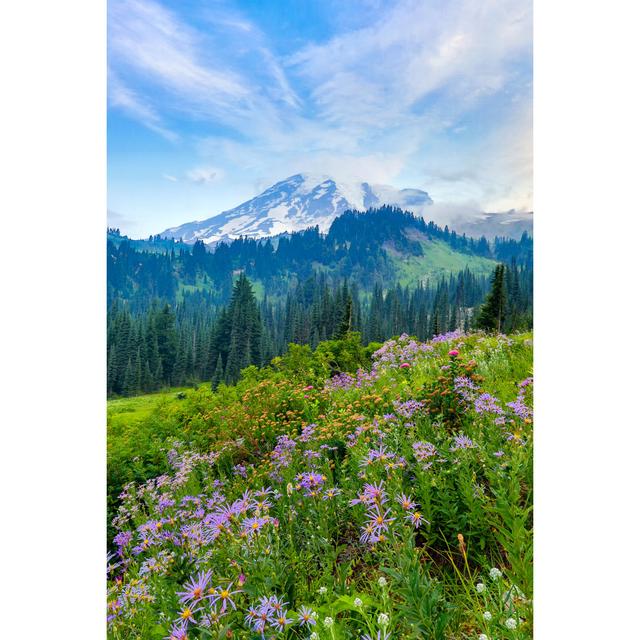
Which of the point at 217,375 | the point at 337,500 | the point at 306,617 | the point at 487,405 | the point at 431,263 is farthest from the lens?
the point at 217,375

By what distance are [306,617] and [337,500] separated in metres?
0.60

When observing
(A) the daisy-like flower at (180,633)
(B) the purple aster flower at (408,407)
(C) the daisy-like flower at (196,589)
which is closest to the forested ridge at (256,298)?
(B) the purple aster flower at (408,407)

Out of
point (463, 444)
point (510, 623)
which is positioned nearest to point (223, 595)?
point (510, 623)

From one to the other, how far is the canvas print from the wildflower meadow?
0.02 m

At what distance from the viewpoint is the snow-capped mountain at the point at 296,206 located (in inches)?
109

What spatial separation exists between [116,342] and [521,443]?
7.60 feet

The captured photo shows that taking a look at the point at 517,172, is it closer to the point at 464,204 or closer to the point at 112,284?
the point at 464,204

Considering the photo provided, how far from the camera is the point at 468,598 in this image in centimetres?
174

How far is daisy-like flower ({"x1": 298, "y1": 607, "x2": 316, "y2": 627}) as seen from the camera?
4.84 ft

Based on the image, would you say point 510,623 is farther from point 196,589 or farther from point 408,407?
point 408,407

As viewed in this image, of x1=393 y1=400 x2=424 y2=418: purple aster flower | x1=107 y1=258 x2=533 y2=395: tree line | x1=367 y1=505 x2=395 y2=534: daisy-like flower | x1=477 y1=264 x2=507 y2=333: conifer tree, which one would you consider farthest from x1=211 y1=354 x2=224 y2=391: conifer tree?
x1=477 y1=264 x2=507 y2=333: conifer tree

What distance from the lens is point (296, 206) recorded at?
289 centimetres
